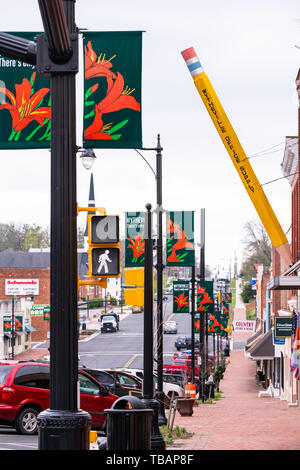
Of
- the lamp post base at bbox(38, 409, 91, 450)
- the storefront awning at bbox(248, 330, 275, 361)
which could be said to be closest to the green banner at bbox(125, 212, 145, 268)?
the lamp post base at bbox(38, 409, 91, 450)

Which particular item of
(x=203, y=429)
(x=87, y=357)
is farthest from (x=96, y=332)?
(x=203, y=429)

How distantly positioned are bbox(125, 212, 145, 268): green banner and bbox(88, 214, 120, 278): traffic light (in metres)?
13.6

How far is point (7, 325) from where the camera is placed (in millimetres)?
71000

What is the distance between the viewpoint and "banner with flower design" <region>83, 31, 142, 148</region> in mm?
9492

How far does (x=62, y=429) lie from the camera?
7.20 metres

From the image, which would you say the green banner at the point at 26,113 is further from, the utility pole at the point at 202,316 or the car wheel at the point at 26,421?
the utility pole at the point at 202,316

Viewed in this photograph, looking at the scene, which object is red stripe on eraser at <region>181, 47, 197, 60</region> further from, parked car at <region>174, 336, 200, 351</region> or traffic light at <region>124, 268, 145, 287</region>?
parked car at <region>174, 336, 200, 351</region>

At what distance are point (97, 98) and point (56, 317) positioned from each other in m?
3.21

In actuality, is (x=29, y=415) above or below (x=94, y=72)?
below

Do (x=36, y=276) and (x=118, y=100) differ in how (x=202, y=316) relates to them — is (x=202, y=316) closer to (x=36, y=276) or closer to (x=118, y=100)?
(x=118, y=100)

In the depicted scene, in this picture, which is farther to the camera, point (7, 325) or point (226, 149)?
point (7, 325)

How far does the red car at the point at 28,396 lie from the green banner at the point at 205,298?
18721mm

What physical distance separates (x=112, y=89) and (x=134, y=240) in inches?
552
